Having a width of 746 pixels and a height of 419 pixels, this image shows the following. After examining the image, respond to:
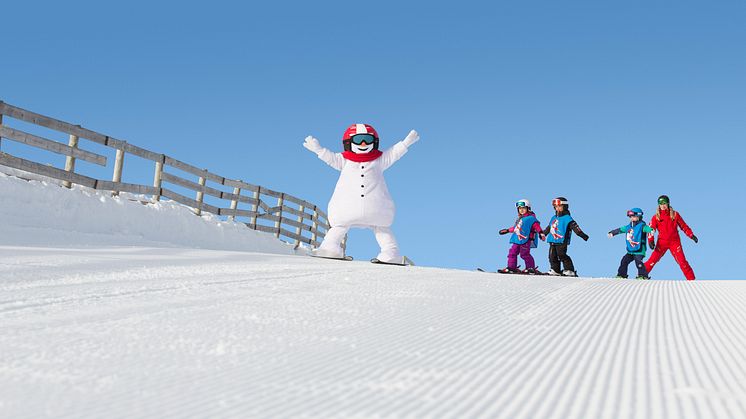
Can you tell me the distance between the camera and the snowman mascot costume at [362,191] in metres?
8.06

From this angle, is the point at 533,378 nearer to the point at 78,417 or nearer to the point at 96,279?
the point at 78,417

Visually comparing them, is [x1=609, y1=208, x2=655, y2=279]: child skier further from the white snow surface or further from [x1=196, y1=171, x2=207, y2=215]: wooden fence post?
[x1=196, y1=171, x2=207, y2=215]: wooden fence post

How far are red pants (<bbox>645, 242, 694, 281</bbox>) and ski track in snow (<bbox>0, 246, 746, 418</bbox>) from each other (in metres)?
6.29

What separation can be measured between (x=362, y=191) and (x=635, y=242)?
4194 mm

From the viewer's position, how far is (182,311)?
239cm

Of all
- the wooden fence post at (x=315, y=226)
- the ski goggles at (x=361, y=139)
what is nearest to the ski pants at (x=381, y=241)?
the ski goggles at (x=361, y=139)

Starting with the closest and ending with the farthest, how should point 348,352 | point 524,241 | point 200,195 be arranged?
point 348,352 < point 524,241 < point 200,195

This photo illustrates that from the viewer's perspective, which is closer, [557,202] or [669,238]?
[669,238]

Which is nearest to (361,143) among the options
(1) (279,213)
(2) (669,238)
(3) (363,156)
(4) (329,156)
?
(3) (363,156)

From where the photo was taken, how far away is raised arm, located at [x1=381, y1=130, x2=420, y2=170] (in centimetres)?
834

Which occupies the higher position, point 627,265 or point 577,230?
point 577,230

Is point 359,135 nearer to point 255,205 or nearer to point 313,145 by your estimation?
point 313,145

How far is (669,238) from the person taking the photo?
9.30m

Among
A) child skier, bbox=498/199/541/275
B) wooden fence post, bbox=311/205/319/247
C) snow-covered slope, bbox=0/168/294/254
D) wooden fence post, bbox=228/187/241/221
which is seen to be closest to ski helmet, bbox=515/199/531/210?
child skier, bbox=498/199/541/275
